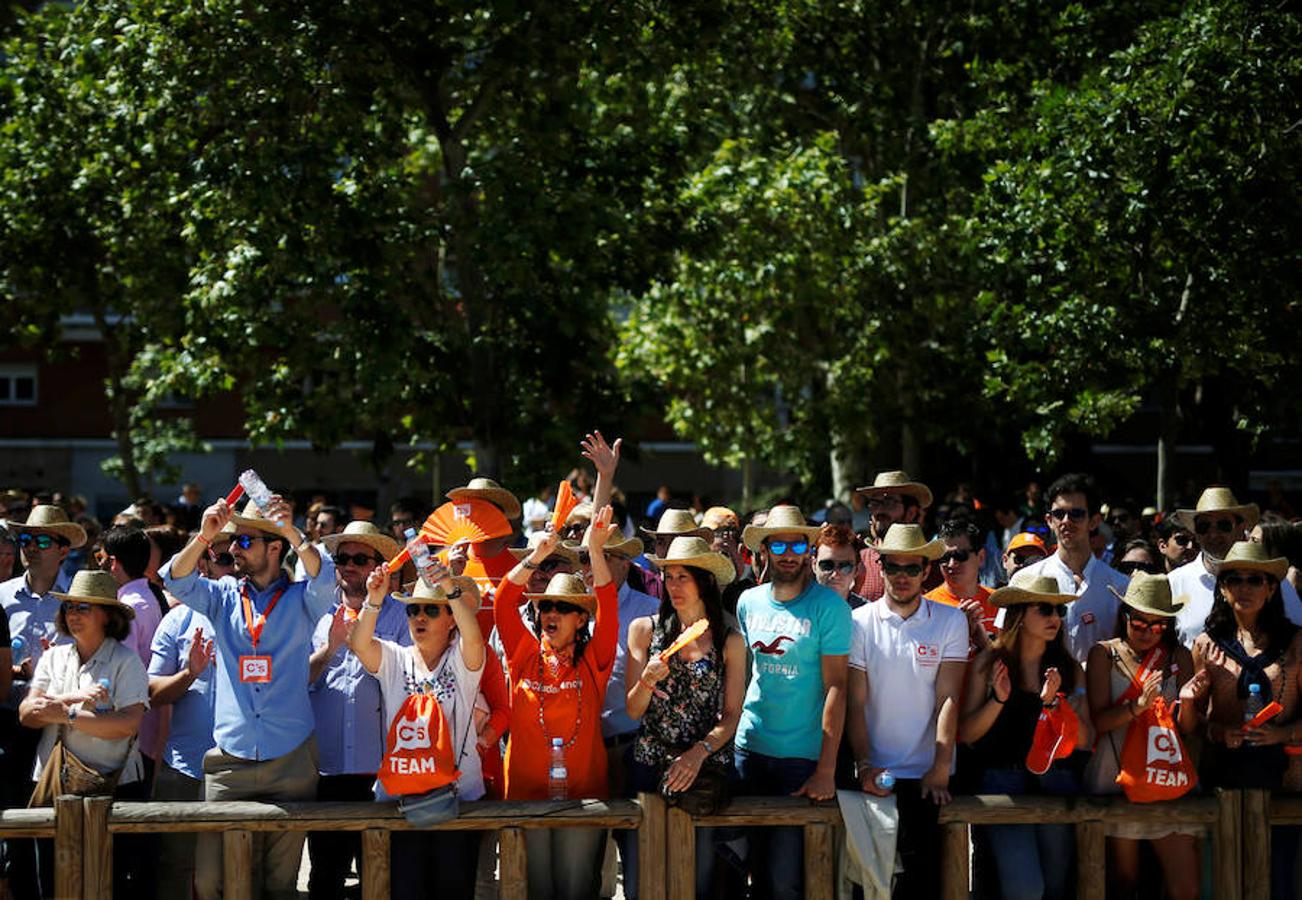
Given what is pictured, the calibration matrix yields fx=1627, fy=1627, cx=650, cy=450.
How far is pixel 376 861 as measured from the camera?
7.02 meters

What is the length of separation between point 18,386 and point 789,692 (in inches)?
1438

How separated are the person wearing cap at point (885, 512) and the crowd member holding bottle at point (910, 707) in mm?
1917

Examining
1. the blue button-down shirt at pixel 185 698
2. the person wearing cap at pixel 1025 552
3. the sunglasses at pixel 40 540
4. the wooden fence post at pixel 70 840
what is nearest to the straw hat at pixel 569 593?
the blue button-down shirt at pixel 185 698

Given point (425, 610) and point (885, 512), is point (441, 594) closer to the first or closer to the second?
point (425, 610)

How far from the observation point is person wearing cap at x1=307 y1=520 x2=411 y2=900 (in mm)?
7668

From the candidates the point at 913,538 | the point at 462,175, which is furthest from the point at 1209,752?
the point at 462,175

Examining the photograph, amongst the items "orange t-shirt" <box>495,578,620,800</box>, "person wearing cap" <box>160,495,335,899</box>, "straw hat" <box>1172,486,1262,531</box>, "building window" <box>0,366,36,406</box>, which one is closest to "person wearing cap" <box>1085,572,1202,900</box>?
"straw hat" <box>1172,486,1262,531</box>

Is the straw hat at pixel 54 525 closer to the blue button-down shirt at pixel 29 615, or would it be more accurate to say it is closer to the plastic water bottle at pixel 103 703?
the blue button-down shirt at pixel 29 615

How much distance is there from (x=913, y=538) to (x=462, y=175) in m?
9.82

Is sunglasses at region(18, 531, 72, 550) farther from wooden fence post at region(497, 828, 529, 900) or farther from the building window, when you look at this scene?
the building window

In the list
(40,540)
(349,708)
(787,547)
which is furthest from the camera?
(40,540)

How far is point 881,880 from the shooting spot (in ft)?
22.8

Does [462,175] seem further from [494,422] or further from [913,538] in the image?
[913,538]

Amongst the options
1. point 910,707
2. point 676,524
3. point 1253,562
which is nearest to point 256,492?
point 676,524
